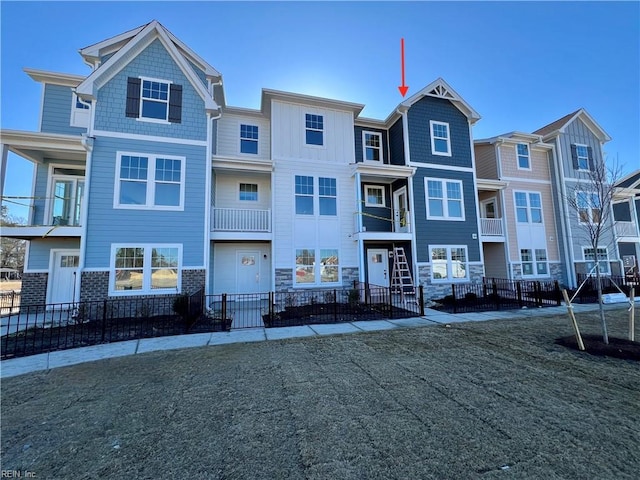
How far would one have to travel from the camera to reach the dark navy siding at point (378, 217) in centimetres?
1398

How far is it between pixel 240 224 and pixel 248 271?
7.58 ft

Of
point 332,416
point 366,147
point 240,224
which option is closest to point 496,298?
point 366,147

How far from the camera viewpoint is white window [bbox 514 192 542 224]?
1588cm

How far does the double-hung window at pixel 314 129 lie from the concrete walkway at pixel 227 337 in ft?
28.0

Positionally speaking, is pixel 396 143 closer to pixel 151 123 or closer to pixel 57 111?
pixel 151 123

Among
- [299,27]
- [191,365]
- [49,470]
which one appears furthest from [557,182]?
[49,470]

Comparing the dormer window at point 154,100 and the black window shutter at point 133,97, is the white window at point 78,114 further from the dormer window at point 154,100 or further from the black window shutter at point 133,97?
the dormer window at point 154,100

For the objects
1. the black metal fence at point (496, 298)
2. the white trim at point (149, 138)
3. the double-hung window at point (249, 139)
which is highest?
the double-hung window at point (249, 139)

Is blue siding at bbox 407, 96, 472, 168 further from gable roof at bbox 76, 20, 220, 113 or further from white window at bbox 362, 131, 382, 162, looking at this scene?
gable roof at bbox 76, 20, 220, 113

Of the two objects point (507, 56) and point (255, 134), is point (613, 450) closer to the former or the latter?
point (255, 134)

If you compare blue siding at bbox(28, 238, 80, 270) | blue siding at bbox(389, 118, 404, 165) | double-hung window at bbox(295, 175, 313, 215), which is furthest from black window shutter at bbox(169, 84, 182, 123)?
blue siding at bbox(389, 118, 404, 165)

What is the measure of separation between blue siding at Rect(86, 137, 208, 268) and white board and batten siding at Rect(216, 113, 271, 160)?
2.25 m

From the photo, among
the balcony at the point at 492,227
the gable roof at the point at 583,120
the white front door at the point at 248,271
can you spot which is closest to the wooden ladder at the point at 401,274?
the balcony at the point at 492,227

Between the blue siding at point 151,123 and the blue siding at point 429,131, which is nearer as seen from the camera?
the blue siding at point 151,123
